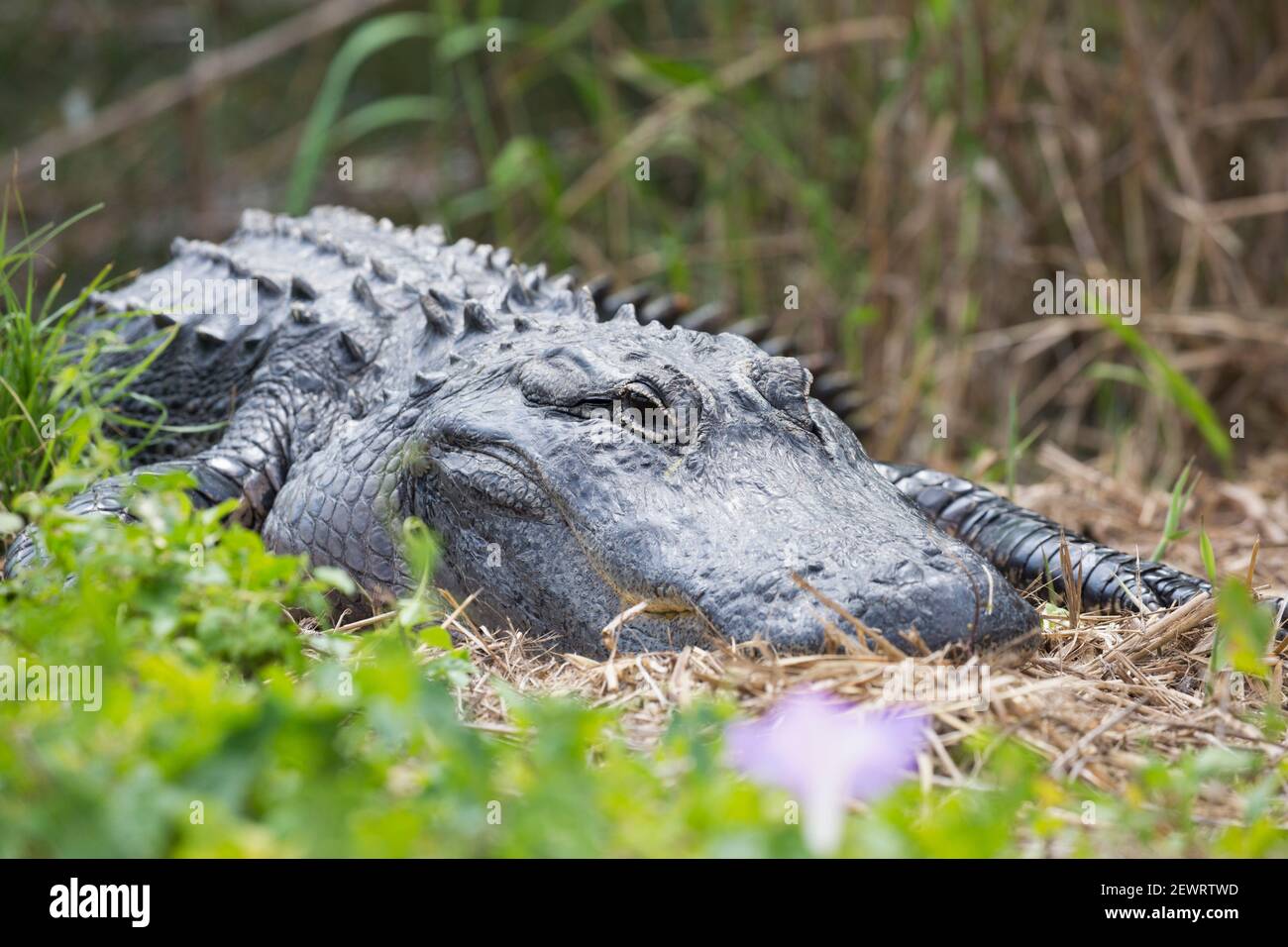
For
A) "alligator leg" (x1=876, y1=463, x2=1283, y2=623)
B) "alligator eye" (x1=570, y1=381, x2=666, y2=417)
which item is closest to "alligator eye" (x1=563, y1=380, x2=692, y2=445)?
"alligator eye" (x1=570, y1=381, x2=666, y2=417)

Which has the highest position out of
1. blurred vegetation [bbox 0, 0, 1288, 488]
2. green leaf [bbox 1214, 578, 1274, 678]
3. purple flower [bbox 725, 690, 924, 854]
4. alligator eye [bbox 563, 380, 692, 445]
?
blurred vegetation [bbox 0, 0, 1288, 488]

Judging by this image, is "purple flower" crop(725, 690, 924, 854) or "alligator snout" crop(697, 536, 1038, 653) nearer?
"purple flower" crop(725, 690, 924, 854)

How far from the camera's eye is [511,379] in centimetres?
273

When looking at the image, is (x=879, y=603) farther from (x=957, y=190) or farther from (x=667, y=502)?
(x=957, y=190)

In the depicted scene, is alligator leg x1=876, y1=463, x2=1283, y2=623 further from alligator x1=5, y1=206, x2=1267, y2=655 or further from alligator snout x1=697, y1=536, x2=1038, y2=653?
alligator snout x1=697, y1=536, x2=1038, y2=653

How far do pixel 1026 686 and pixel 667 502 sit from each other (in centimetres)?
72

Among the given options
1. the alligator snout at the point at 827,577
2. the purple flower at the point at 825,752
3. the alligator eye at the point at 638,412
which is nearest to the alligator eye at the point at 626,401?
the alligator eye at the point at 638,412

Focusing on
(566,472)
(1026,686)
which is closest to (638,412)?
(566,472)

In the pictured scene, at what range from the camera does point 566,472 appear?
245cm

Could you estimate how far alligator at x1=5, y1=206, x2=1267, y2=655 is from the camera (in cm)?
211

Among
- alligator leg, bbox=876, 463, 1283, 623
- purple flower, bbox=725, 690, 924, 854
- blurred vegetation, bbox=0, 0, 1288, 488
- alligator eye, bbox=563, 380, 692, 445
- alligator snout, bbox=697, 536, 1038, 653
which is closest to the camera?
purple flower, bbox=725, 690, 924, 854
